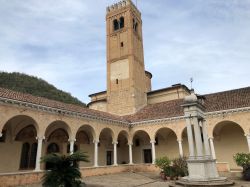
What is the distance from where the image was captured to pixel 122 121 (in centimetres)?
2159

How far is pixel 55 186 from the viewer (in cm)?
847

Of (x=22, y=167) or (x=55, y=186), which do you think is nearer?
(x=55, y=186)

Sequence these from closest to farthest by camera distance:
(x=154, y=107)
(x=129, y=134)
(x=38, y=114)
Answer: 1. (x=38, y=114)
2. (x=129, y=134)
3. (x=154, y=107)

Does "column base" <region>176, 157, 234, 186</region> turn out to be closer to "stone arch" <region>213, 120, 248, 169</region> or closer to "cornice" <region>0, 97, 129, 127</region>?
"stone arch" <region>213, 120, 248, 169</region>

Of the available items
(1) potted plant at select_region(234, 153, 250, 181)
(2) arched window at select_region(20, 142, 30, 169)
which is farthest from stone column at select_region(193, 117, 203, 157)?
(2) arched window at select_region(20, 142, 30, 169)

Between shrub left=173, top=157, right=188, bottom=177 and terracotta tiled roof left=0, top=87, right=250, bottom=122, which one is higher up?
terracotta tiled roof left=0, top=87, right=250, bottom=122

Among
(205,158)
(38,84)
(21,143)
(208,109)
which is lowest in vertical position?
(205,158)

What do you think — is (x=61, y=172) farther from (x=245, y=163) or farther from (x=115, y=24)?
(x=115, y=24)

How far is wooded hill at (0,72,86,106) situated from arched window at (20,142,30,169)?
104 feet

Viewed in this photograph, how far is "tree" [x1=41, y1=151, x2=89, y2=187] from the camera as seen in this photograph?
8.59 m

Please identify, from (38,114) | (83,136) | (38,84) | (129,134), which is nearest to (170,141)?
(129,134)

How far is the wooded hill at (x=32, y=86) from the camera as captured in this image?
4703 centimetres

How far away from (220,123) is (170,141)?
18.3ft

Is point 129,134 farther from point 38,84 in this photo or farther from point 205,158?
point 38,84
